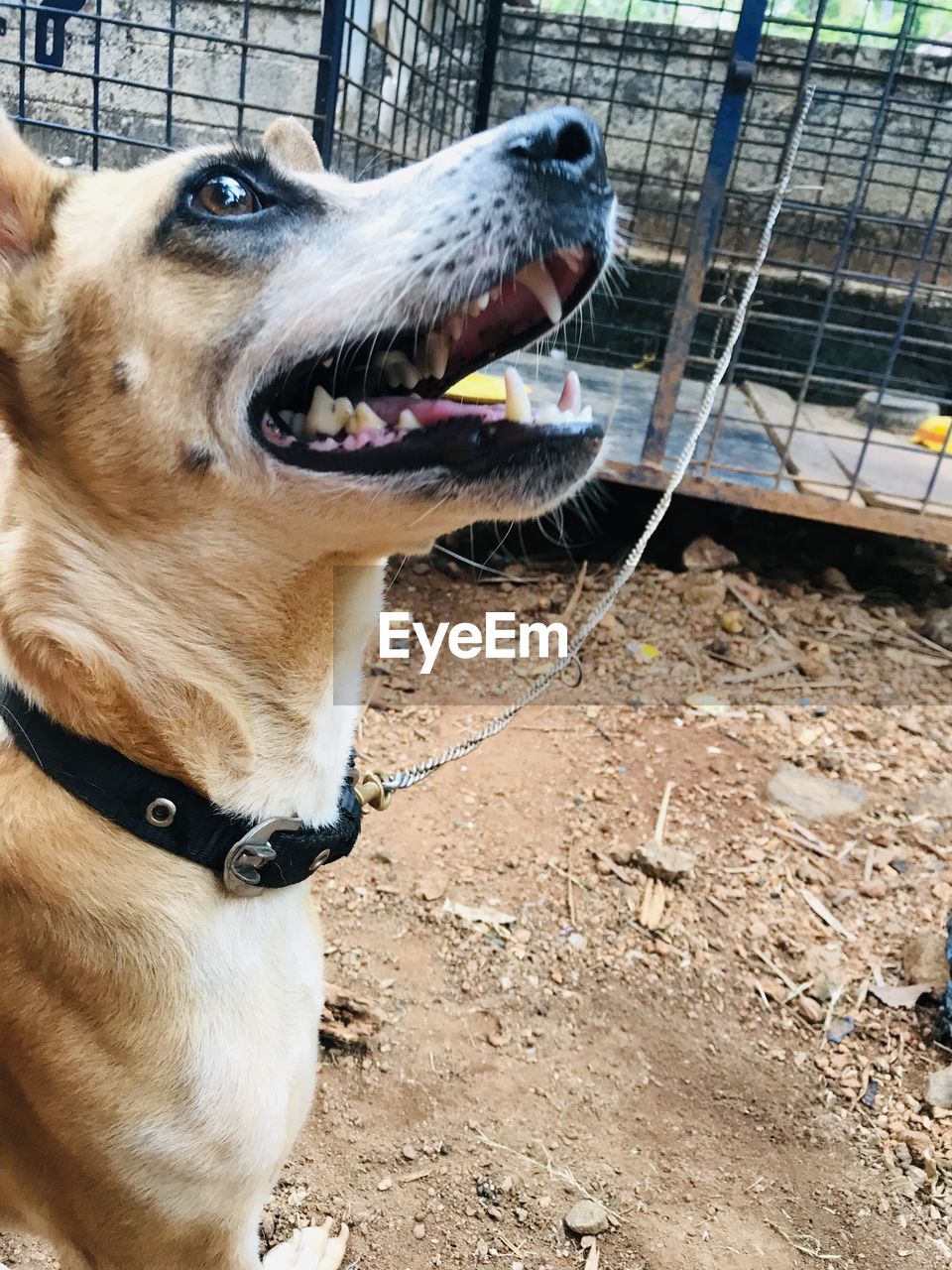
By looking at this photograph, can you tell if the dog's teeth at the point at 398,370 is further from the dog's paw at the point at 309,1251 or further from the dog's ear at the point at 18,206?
the dog's paw at the point at 309,1251

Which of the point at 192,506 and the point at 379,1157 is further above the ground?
the point at 192,506

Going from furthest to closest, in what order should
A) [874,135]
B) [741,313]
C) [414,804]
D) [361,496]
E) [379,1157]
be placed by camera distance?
[874,135]
[414,804]
[741,313]
[379,1157]
[361,496]

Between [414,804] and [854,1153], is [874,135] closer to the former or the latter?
[414,804]

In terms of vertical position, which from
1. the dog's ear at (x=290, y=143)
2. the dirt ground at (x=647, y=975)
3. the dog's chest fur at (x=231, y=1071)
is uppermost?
the dog's ear at (x=290, y=143)

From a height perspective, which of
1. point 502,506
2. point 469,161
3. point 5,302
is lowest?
point 502,506

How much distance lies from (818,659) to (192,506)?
3.45m

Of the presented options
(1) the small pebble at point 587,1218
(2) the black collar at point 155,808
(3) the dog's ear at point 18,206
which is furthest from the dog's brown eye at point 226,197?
(1) the small pebble at point 587,1218

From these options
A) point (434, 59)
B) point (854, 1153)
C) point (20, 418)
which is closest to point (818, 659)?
point (854, 1153)

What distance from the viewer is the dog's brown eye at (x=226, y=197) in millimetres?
1439

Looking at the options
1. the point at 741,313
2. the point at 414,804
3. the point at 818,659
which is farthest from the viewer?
the point at 818,659

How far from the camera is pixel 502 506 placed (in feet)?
4.56

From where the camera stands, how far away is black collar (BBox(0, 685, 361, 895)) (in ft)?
4.27

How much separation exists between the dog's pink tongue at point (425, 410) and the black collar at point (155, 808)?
24.7 inches

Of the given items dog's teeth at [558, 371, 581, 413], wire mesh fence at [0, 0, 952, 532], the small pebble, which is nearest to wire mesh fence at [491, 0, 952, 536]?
wire mesh fence at [0, 0, 952, 532]
